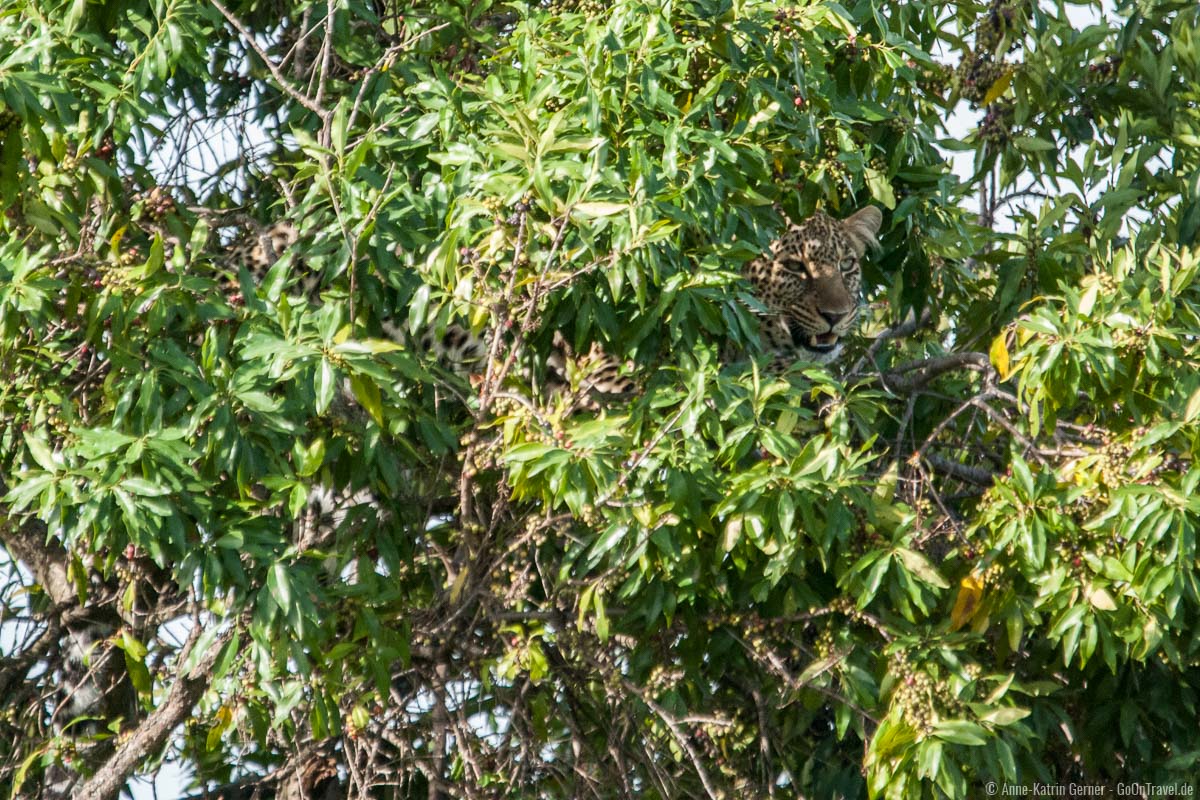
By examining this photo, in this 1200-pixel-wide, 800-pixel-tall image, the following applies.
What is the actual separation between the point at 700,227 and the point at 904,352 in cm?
234

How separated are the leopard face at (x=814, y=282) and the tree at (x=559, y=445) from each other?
0.72 m

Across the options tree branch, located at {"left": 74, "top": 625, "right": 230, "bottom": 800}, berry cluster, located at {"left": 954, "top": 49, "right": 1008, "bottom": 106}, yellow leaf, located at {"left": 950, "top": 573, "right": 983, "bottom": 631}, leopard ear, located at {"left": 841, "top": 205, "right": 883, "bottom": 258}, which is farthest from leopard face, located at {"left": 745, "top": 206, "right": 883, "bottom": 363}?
tree branch, located at {"left": 74, "top": 625, "right": 230, "bottom": 800}

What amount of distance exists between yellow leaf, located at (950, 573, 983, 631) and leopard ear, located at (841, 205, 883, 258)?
1.81 meters

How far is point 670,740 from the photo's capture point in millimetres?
4746

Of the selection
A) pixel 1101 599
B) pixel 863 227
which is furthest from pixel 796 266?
pixel 1101 599

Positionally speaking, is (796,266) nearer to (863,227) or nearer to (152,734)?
(863,227)

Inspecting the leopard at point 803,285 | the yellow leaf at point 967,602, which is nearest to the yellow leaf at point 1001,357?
the yellow leaf at point 967,602

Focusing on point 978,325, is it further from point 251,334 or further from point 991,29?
point 251,334

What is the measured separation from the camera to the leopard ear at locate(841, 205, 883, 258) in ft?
18.7

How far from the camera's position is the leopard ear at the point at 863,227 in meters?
5.71

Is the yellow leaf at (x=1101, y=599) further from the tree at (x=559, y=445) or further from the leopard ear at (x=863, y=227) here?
the leopard ear at (x=863, y=227)

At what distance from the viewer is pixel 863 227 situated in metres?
5.79

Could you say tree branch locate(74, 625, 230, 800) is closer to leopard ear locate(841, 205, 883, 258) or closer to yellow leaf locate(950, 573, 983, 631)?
yellow leaf locate(950, 573, 983, 631)

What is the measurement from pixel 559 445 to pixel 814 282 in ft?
7.96
